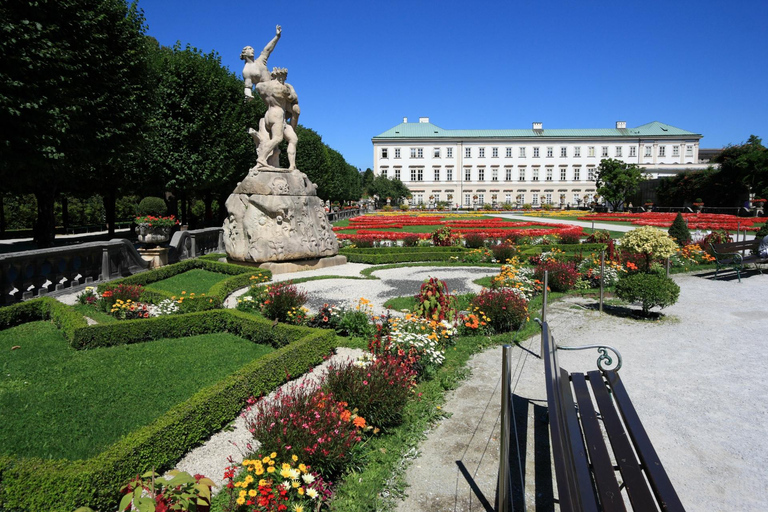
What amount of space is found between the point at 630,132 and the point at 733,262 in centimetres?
7461

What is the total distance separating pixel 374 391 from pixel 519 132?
80.1 m

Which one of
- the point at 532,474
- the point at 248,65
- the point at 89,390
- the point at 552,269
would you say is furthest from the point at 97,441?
the point at 248,65

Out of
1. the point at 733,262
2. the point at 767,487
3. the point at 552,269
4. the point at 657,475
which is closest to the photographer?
the point at 657,475

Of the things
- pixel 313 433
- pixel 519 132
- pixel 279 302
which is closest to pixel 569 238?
pixel 279 302

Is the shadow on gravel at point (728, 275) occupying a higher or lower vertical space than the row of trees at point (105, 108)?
lower

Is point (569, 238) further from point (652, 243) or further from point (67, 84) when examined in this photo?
point (67, 84)

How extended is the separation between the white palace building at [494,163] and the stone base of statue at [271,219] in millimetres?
63693

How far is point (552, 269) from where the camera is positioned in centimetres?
1064

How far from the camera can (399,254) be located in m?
15.5

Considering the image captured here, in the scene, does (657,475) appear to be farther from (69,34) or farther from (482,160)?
(482,160)

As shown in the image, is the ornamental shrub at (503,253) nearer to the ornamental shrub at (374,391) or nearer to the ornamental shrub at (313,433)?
the ornamental shrub at (374,391)

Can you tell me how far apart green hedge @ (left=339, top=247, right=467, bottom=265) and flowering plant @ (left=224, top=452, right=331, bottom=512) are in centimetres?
1199

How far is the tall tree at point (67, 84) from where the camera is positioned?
1152 centimetres

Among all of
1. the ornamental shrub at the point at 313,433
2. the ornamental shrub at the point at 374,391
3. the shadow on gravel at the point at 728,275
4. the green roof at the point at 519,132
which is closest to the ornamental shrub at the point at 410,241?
the shadow on gravel at the point at 728,275
